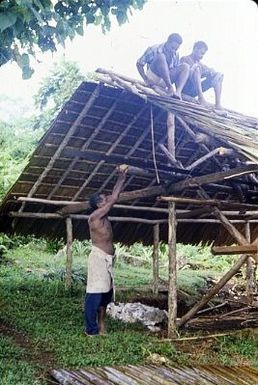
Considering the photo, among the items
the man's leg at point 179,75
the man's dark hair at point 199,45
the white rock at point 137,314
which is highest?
the man's dark hair at point 199,45

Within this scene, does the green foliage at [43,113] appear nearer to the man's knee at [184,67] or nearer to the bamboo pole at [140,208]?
the bamboo pole at [140,208]

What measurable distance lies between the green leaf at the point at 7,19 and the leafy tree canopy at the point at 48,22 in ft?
0.08

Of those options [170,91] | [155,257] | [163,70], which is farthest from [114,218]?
[163,70]

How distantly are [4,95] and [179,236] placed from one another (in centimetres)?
1647

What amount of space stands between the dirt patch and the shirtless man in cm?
74

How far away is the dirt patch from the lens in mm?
4352

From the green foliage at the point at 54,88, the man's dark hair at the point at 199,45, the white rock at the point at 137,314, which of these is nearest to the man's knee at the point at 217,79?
the man's dark hair at the point at 199,45

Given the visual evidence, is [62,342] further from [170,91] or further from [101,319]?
[170,91]

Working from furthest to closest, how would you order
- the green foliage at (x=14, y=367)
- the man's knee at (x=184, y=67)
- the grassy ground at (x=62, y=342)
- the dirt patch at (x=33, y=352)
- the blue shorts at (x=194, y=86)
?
1. the blue shorts at (x=194, y=86)
2. the man's knee at (x=184, y=67)
3. the grassy ground at (x=62, y=342)
4. the dirt patch at (x=33, y=352)
5. the green foliage at (x=14, y=367)

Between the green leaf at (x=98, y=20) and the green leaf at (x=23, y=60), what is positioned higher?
the green leaf at (x=98, y=20)

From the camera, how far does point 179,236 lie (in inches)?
384

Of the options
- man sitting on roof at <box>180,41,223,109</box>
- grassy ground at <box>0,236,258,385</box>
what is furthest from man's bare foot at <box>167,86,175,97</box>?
Result: grassy ground at <box>0,236,258,385</box>

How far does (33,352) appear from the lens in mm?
4945

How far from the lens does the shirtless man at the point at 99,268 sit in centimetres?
573
